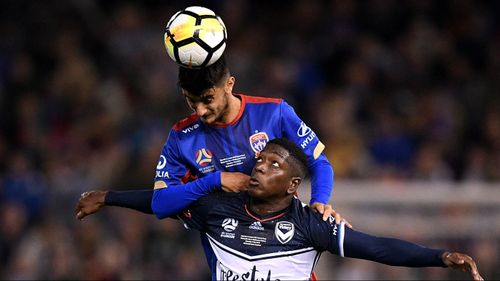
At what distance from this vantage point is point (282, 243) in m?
5.77

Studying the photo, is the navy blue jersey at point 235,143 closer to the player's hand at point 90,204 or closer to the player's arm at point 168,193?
the player's arm at point 168,193

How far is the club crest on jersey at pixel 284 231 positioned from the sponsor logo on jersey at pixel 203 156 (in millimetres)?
666

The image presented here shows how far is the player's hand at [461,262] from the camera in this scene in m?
5.41

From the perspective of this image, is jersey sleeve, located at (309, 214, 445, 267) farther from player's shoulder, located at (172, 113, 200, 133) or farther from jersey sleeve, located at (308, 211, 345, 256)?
player's shoulder, located at (172, 113, 200, 133)

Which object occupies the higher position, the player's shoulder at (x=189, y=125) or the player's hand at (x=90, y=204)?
the player's shoulder at (x=189, y=125)

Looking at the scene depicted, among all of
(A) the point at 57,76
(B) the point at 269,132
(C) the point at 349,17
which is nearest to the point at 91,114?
(A) the point at 57,76

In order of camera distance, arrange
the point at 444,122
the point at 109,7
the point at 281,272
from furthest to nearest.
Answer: the point at 109,7 < the point at 444,122 < the point at 281,272

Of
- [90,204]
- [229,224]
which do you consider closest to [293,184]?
[229,224]

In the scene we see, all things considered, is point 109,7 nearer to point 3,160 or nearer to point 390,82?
point 3,160

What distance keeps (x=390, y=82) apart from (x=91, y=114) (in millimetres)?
3345

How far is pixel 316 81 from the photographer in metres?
12.2

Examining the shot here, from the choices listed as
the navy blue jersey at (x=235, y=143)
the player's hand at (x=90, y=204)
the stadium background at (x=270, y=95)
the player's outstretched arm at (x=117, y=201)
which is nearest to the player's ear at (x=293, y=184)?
the navy blue jersey at (x=235, y=143)

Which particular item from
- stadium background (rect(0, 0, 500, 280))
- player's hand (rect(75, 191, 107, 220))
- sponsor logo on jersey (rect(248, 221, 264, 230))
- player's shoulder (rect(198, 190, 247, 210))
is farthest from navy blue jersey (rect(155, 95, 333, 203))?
stadium background (rect(0, 0, 500, 280))

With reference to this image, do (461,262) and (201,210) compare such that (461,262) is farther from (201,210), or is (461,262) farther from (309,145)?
(201,210)
